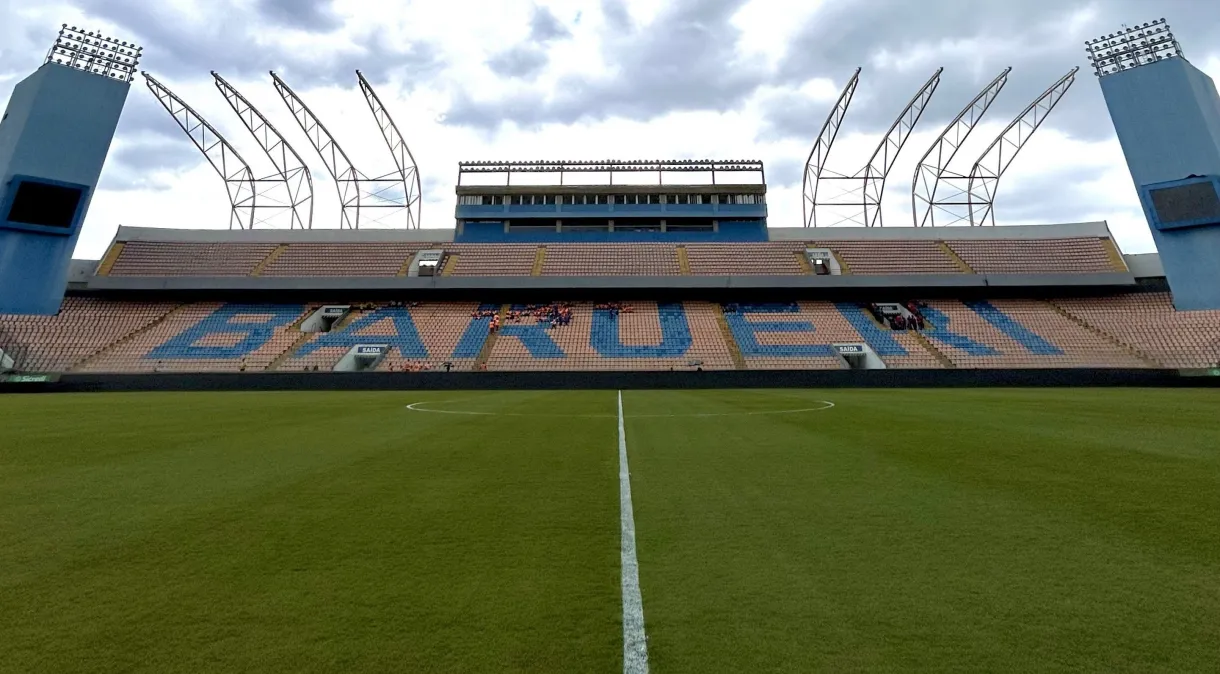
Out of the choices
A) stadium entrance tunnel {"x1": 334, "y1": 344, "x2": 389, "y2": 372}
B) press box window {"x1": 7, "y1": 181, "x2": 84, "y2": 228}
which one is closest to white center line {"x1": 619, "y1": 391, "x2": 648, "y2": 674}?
stadium entrance tunnel {"x1": 334, "y1": 344, "x2": 389, "y2": 372}

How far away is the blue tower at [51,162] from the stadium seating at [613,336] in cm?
231

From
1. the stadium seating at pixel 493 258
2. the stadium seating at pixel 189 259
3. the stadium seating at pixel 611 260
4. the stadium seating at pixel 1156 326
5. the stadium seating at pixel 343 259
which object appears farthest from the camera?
the stadium seating at pixel 611 260

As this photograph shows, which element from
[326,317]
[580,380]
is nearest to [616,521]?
[580,380]

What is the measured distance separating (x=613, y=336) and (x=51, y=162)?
3126 cm

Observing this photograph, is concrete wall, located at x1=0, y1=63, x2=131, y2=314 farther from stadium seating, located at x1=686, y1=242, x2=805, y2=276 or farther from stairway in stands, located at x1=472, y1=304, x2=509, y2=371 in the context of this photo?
stadium seating, located at x1=686, y1=242, x2=805, y2=276

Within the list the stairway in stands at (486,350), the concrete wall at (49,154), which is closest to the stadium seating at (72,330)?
the concrete wall at (49,154)

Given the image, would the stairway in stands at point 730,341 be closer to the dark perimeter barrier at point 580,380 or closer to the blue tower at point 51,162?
the dark perimeter barrier at point 580,380

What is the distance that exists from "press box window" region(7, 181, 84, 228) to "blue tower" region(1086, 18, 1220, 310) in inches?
2240

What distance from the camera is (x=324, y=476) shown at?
5598mm

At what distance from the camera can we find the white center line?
6.95 ft

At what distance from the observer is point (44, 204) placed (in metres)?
30.0

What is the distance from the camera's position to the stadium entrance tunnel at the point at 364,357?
96.1ft

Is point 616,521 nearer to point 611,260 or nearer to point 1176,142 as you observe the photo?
point 611,260

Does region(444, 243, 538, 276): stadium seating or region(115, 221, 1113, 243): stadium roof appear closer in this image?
region(444, 243, 538, 276): stadium seating
